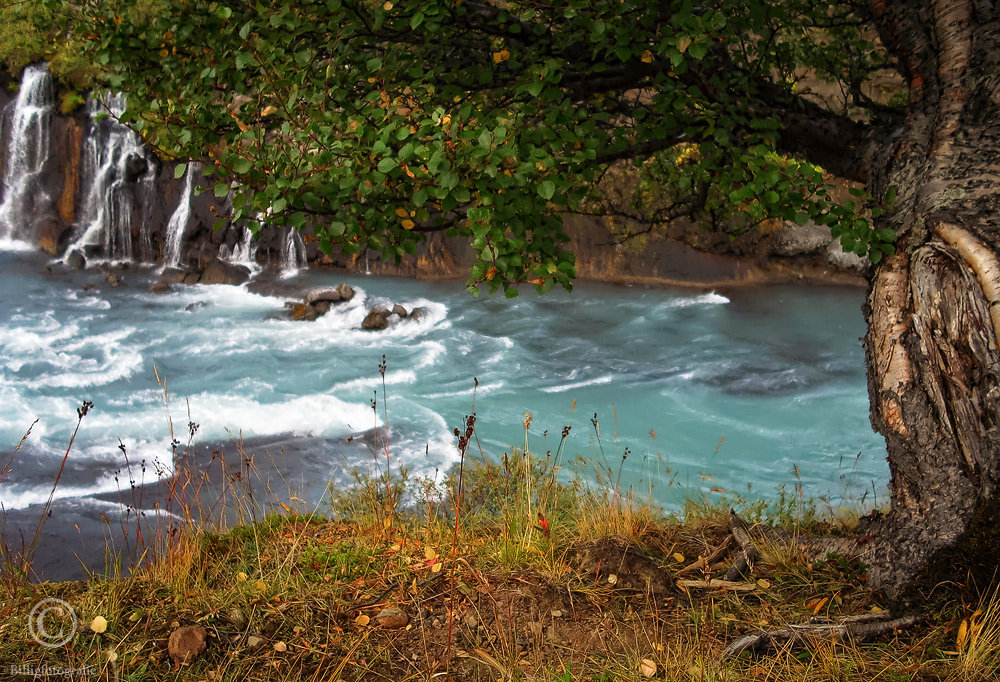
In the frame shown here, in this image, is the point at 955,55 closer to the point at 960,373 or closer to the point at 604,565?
the point at 960,373

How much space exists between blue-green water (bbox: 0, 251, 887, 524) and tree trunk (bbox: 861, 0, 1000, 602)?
132 inches

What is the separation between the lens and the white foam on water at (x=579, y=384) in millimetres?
11891

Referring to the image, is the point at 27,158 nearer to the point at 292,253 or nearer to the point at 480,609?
the point at 292,253

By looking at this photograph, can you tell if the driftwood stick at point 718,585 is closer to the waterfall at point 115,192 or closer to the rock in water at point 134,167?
the waterfall at point 115,192

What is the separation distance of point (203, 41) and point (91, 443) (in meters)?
6.74

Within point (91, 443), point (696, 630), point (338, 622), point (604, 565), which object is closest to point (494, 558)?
point (604, 565)

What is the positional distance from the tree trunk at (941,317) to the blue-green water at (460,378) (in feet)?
11.0

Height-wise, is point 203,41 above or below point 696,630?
above

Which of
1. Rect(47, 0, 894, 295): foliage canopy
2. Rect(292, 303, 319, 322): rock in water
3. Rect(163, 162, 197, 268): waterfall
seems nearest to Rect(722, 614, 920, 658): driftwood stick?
Rect(47, 0, 894, 295): foliage canopy

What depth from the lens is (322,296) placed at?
53.4ft

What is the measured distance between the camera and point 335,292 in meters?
16.5

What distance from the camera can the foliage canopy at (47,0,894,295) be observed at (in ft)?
11.9

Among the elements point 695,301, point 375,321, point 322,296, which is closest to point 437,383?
point 375,321

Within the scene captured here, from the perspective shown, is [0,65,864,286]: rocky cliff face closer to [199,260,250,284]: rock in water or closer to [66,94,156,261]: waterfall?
[66,94,156,261]: waterfall
